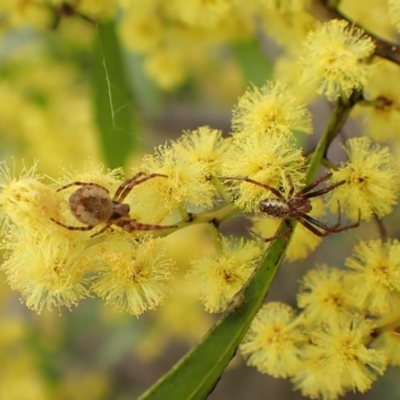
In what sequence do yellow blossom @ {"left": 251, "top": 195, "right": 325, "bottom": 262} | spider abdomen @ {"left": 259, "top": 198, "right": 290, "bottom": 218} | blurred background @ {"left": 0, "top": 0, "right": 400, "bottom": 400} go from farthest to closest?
blurred background @ {"left": 0, "top": 0, "right": 400, "bottom": 400} → yellow blossom @ {"left": 251, "top": 195, "right": 325, "bottom": 262} → spider abdomen @ {"left": 259, "top": 198, "right": 290, "bottom": 218}

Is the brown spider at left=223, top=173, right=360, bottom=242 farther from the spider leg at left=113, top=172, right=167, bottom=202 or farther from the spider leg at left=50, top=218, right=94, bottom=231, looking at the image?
the spider leg at left=50, top=218, right=94, bottom=231

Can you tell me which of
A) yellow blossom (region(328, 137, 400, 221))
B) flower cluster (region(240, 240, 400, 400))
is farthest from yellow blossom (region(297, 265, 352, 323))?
yellow blossom (region(328, 137, 400, 221))

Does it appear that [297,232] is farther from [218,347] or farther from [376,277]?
[218,347]

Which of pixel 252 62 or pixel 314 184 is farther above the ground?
pixel 252 62

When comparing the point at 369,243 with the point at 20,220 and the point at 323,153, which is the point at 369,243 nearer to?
the point at 323,153

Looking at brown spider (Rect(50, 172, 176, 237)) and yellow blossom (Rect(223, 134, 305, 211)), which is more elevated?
yellow blossom (Rect(223, 134, 305, 211))

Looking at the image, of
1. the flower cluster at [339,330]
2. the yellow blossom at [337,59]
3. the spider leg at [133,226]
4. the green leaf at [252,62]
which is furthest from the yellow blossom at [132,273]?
the green leaf at [252,62]

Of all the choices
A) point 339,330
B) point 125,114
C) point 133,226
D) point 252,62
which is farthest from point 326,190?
point 252,62
